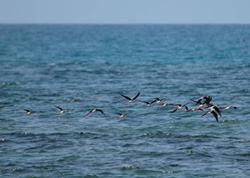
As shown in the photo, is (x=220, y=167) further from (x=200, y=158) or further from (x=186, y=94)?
(x=186, y=94)

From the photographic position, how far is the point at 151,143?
37844mm

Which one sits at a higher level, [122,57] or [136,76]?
[122,57]

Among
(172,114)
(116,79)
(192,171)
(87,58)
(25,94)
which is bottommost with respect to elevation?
(192,171)

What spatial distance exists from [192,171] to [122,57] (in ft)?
256

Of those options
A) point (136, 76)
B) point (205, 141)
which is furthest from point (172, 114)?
point (136, 76)

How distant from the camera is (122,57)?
109312 millimetres

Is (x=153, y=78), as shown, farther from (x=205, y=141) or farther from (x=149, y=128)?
(x=205, y=141)

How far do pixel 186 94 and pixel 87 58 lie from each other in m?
49.1

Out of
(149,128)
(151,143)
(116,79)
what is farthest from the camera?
(116,79)

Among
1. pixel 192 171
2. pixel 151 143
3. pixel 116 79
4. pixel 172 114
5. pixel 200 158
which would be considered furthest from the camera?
pixel 116 79

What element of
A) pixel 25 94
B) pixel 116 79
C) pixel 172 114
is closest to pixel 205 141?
pixel 172 114

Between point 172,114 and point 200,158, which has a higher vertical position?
point 172,114

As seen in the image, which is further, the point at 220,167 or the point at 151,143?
the point at 151,143

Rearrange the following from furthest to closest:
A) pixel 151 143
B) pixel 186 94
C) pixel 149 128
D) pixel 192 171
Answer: pixel 186 94, pixel 149 128, pixel 151 143, pixel 192 171
